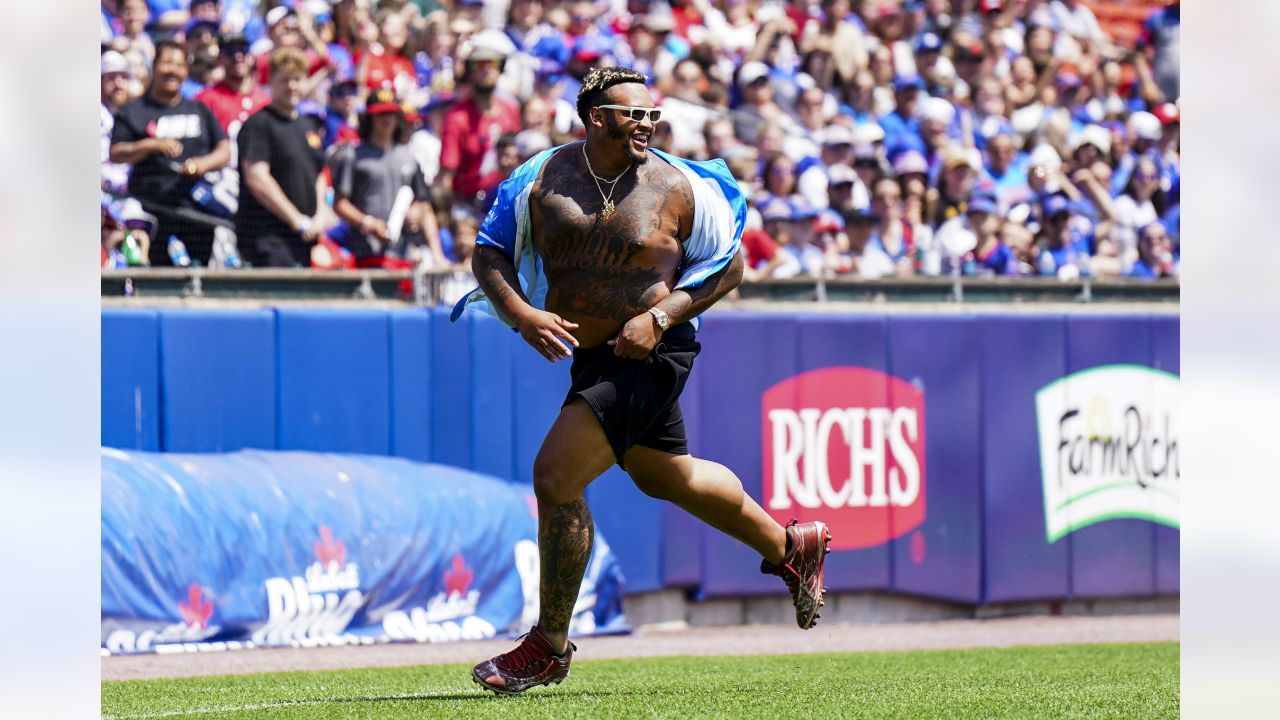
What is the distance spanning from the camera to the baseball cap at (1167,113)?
13977mm

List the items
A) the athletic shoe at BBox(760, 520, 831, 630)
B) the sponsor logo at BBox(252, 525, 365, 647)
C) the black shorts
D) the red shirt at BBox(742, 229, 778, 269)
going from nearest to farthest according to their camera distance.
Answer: the black shorts
the athletic shoe at BBox(760, 520, 831, 630)
the sponsor logo at BBox(252, 525, 365, 647)
the red shirt at BBox(742, 229, 778, 269)

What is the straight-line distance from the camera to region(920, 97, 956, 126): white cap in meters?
13.0

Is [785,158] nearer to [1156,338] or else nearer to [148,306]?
[1156,338]

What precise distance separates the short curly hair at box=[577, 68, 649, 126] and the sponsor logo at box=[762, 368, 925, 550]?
572 cm

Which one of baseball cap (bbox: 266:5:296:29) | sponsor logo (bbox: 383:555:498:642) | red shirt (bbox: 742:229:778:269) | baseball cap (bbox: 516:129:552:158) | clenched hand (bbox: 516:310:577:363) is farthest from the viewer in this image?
red shirt (bbox: 742:229:778:269)

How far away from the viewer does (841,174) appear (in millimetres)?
12086

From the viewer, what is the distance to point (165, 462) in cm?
916

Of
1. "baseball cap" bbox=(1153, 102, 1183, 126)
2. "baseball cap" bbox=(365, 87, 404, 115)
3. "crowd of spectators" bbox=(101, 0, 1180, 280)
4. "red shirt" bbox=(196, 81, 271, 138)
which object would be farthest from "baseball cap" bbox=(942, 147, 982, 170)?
"red shirt" bbox=(196, 81, 271, 138)

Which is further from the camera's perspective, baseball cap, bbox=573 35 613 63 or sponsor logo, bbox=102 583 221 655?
baseball cap, bbox=573 35 613 63

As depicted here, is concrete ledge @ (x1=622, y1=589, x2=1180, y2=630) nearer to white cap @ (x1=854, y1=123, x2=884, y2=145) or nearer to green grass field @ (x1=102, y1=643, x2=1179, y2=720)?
green grass field @ (x1=102, y1=643, x2=1179, y2=720)

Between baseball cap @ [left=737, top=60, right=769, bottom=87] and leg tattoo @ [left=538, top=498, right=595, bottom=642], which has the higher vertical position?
baseball cap @ [left=737, top=60, right=769, bottom=87]

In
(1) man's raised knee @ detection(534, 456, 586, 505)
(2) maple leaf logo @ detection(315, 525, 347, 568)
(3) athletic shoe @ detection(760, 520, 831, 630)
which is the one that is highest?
(1) man's raised knee @ detection(534, 456, 586, 505)

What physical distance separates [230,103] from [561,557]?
5.54m
